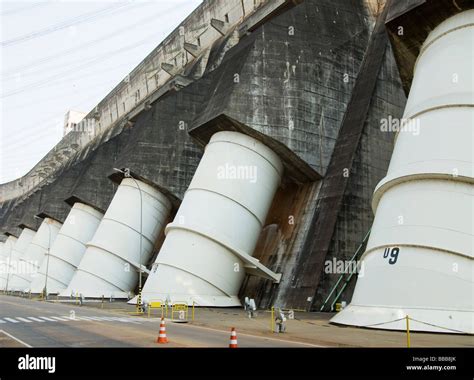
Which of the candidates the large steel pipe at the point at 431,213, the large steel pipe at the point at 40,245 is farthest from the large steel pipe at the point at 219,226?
the large steel pipe at the point at 40,245

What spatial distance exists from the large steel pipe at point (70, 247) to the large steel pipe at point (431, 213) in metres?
37.8

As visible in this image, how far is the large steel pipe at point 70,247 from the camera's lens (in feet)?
163

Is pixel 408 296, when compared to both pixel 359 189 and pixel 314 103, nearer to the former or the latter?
pixel 359 189

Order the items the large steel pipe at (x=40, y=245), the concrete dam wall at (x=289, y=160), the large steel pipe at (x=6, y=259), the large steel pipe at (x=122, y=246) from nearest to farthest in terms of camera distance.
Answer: the concrete dam wall at (x=289, y=160) → the large steel pipe at (x=122, y=246) → the large steel pipe at (x=40, y=245) → the large steel pipe at (x=6, y=259)

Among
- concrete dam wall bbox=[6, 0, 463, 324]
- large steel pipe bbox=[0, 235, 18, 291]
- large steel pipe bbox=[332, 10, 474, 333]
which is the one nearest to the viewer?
large steel pipe bbox=[332, 10, 474, 333]

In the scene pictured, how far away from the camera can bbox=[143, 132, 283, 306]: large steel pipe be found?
26.6 metres

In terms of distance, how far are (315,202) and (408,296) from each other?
14636 mm

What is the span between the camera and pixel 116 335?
43.8 feet

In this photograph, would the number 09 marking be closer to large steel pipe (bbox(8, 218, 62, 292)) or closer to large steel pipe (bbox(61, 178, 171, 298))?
large steel pipe (bbox(61, 178, 171, 298))

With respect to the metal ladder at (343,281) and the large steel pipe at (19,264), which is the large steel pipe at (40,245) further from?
the metal ladder at (343,281)

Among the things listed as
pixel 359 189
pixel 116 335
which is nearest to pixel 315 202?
pixel 359 189

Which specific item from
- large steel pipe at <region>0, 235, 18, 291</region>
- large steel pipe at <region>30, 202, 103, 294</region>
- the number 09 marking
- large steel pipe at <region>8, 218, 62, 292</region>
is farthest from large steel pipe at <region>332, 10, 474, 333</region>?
large steel pipe at <region>0, 235, 18, 291</region>

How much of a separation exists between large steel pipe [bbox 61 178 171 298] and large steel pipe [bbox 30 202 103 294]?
399 inches

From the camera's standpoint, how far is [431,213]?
49.2ft
